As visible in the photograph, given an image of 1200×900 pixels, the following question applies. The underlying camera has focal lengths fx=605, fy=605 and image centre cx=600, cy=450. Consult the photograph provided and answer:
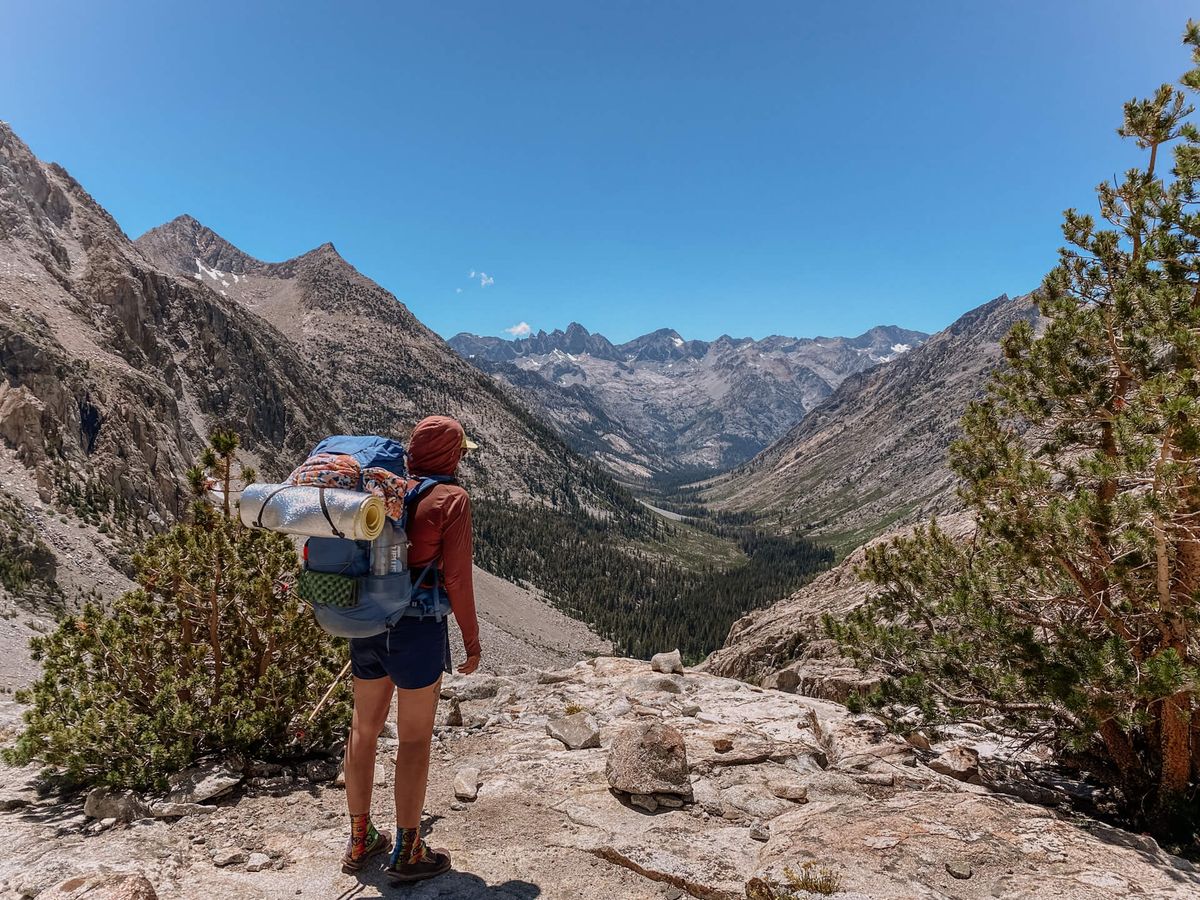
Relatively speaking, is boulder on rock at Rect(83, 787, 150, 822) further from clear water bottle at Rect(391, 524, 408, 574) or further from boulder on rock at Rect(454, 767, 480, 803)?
clear water bottle at Rect(391, 524, 408, 574)

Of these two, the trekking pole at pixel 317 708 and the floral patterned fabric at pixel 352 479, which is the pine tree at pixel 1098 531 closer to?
the floral patterned fabric at pixel 352 479

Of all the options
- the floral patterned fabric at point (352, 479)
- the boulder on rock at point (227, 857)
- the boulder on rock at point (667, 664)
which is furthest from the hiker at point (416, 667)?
the boulder on rock at point (667, 664)

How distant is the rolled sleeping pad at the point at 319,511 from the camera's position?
3.99 m

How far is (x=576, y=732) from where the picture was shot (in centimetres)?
830

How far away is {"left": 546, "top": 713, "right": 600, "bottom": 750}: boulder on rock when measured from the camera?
8125 millimetres

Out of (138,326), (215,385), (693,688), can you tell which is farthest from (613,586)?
(693,688)

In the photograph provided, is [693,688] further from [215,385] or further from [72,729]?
[215,385]

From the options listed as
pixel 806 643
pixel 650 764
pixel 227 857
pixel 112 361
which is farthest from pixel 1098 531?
pixel 112 361

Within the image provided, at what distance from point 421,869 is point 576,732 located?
3.80 meters

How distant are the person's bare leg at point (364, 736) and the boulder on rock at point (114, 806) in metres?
2.49

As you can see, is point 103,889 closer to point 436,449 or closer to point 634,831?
point 436,449

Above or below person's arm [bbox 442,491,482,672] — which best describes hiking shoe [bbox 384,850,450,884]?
below

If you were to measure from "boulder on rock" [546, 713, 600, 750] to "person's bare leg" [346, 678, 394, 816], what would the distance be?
3.78m

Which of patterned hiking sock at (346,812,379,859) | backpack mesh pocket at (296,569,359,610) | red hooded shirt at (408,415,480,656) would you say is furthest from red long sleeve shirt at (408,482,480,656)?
patterned hiking sock at (346,812,379,859)
